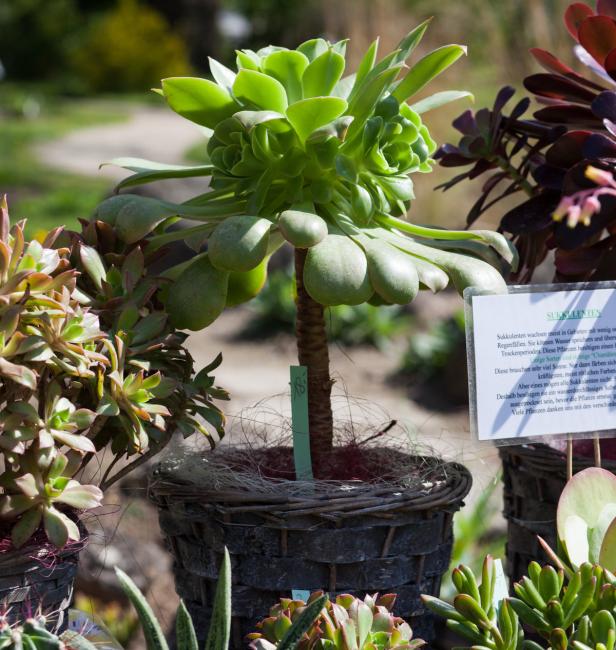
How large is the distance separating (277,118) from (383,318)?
3.39m

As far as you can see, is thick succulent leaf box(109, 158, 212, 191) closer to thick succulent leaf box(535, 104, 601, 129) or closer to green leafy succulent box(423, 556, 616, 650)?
thick succulent leaf box(535, 104, 601, 129)

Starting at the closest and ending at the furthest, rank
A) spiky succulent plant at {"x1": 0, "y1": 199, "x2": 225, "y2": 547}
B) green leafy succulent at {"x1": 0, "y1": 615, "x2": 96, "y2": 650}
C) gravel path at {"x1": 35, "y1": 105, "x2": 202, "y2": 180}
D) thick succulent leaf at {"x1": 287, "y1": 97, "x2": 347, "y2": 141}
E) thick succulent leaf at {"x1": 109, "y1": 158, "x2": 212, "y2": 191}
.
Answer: green leafy succulent at {"x1": 0, "y1": 615, "x2": 96, "y2": 650} < spiky succulent plant at {"x1": 0, "y1": 199, "x2": 225, "y2": 547} < thick succulent leaf at {"x1": 287, "y1": 97, "x2": 347, "y2": 141} < thick succulent leaf at {"x1": 109, "y1": 158, "x2": 212, "y2": 191} < gravel path at {"x1": 35, "y1": 105, "x2": 202, "y2": 180}

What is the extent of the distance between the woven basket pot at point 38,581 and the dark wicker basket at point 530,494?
0.60m

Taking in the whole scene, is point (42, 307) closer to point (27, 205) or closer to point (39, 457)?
point (39, 457)

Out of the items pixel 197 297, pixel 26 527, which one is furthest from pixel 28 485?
pixel 197 297

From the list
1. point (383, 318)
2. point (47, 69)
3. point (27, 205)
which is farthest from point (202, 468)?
point (47, 69)

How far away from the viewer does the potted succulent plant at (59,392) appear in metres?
0.81

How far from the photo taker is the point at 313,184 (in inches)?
40.3

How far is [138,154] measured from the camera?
7.53m

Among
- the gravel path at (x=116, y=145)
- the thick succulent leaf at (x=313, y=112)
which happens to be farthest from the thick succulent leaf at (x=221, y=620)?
the gravel path at (x=116, y=145)

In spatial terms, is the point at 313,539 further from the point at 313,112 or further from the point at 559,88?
the point at 559,88

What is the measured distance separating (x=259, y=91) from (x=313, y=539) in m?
0.50

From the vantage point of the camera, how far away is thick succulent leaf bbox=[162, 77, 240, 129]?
0.96m

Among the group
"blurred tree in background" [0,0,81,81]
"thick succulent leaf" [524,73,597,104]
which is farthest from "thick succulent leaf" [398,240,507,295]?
"blurred tree in background" [0,0,81,81]
